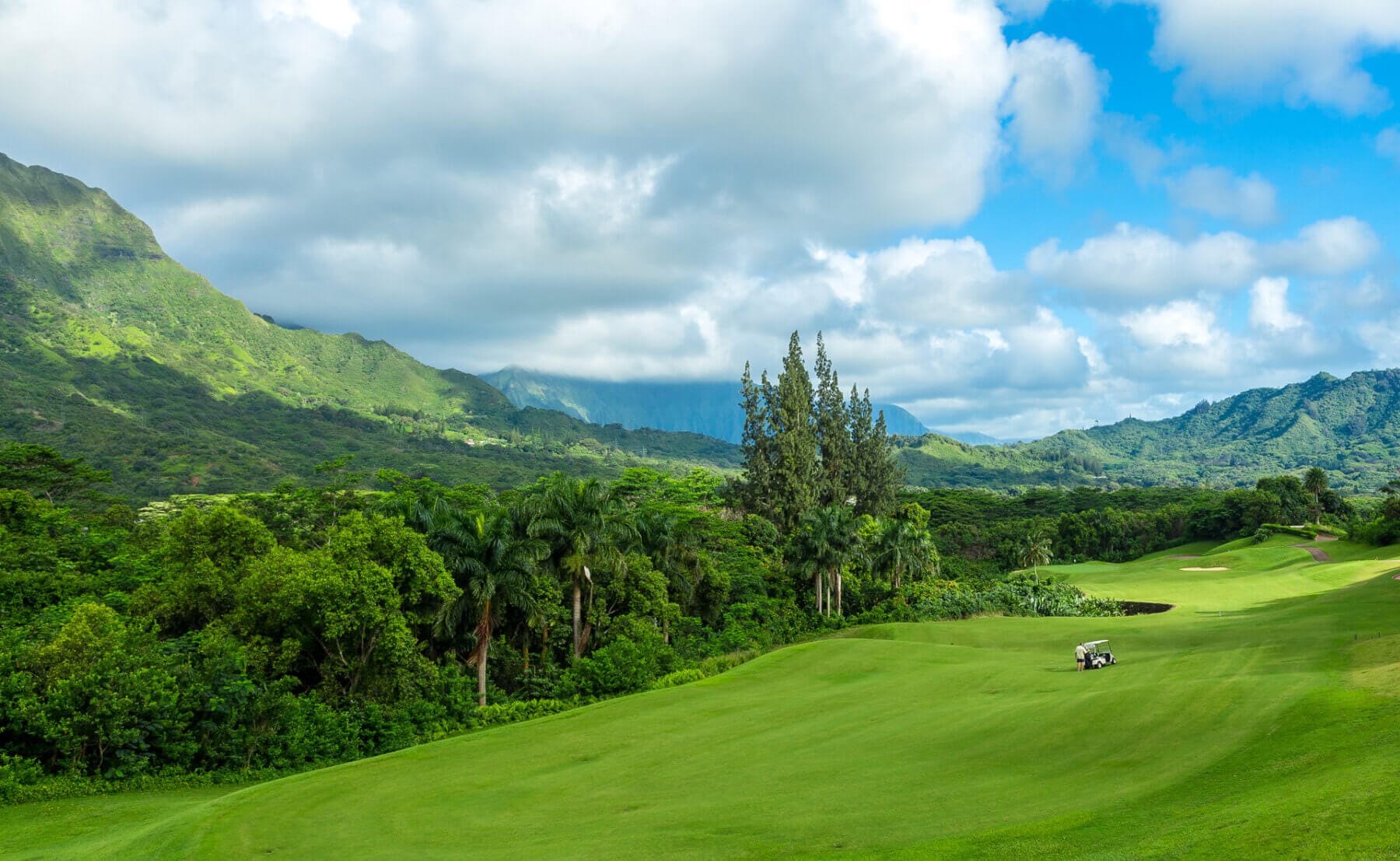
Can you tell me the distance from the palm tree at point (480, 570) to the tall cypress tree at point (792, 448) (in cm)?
4054

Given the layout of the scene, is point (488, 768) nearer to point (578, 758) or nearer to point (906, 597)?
point (578, 758)

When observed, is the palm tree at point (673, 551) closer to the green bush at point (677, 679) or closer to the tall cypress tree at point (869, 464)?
the green bush at point (677, 679)

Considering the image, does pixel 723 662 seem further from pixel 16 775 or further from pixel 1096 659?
pixel 16 775

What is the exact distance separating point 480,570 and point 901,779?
27.1 metres

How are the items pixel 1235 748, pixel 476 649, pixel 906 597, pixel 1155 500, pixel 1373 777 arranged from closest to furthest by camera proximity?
pixel 1373 777, pixel 1235 748, pixel 476 649, pixel 906 597, pixel 1155 500

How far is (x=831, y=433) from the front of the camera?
90.6m

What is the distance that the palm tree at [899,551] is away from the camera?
221 ft

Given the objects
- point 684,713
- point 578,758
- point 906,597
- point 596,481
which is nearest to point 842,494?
point 906,597

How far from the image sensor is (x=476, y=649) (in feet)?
131

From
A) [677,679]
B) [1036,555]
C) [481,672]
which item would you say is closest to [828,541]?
[677,679]

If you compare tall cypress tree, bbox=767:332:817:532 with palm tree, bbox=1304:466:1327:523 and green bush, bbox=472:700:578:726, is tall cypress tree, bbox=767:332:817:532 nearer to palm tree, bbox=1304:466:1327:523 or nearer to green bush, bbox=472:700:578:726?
green bush, bbox=472:700:578:726

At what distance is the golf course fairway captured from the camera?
10.6 m

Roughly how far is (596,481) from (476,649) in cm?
1116

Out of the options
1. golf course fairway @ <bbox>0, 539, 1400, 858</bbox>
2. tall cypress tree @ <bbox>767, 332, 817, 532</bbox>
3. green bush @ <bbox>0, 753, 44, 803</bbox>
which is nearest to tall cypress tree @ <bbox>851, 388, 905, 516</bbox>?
tall cypress tree @ <bbox>767, 332, 817, 532</bbox>
